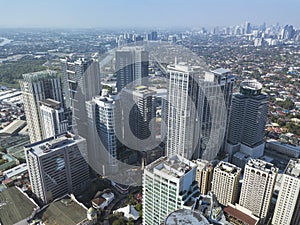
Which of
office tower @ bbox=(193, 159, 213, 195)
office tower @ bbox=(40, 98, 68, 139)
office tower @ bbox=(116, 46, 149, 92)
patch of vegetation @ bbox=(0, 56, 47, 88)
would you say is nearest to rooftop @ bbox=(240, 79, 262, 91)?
office tower @ bbox=(193, 159, 213, 195)

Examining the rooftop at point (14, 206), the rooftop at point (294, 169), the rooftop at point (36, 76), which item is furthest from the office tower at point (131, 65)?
the rooftop at point (294, 169)

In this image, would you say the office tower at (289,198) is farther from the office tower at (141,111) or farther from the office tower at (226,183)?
the office tower at (141,111)

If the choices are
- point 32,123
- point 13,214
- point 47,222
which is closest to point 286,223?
point 47,222

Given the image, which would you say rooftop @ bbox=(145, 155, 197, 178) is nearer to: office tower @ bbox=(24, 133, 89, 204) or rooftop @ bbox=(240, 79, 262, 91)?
office tower @ bbox=(24, 133, 89, 204)

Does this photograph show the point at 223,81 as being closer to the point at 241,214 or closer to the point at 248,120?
the point at 248,120

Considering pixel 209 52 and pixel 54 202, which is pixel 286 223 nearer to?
pixel 54 202
